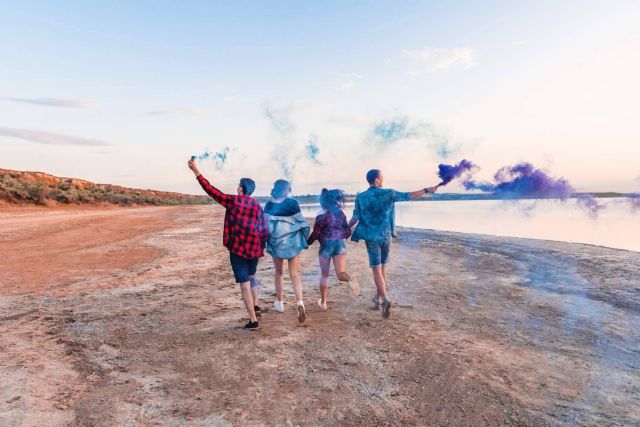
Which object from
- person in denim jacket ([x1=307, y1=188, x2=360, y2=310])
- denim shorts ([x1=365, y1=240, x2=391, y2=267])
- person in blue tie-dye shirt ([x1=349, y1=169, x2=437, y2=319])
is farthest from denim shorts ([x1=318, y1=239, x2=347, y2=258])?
denim shorts ([x1=365, y1=240, x2=391, y2=267])

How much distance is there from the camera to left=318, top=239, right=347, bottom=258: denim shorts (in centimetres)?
657

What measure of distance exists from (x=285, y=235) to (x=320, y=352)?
1834 mm

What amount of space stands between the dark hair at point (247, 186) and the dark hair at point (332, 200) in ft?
4.12

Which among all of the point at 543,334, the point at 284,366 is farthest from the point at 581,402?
the point at 284,366

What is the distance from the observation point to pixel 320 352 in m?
4.89

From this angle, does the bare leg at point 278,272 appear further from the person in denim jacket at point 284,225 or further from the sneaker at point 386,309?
the sneaker at point 386,309

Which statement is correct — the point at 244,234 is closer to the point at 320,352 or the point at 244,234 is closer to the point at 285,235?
the point at 285,235

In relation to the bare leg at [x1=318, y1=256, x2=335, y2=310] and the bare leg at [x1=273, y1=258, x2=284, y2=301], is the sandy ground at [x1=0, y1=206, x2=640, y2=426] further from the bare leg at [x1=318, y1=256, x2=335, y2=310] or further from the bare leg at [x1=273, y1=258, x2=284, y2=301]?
the bare leg at [x1=273, y1=258, x2=284, y2=301]

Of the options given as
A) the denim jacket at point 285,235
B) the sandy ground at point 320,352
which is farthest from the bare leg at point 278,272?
the sandy ground at point 320,352

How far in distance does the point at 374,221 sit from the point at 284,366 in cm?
275

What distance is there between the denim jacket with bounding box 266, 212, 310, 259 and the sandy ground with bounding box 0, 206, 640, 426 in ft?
3.36

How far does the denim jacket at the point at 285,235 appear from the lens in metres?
6.04

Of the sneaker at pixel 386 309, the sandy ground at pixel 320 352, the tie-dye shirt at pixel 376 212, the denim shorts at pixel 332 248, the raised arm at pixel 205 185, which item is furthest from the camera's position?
the denim shorts at pixel 332 248

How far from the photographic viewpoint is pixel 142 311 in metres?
6.58
